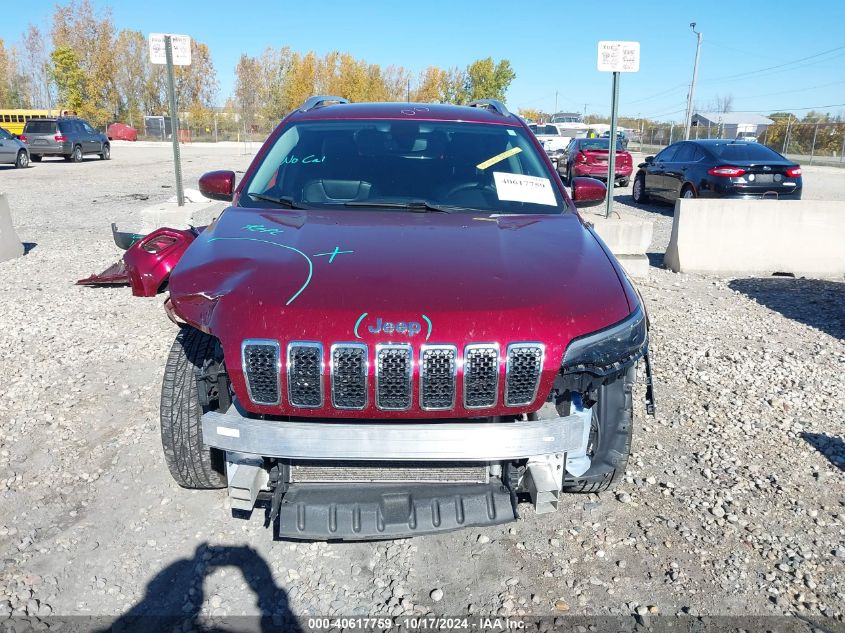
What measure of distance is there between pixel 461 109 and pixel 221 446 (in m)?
2.89

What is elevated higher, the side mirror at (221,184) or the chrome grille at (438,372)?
the side mirror at (221,184)

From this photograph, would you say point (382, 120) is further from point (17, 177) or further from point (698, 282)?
point (17, 177)

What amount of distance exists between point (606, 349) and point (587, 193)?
1.92 m

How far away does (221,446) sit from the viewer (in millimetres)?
2473

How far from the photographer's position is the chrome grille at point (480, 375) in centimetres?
234

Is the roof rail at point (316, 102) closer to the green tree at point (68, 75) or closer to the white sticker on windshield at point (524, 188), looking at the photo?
the white sticker on windshield at point (524, 188)

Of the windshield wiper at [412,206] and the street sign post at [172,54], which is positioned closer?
the windshield wiper at [412,206]

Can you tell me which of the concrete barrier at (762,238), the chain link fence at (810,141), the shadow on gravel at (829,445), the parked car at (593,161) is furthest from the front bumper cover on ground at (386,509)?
the chain link fence at (810,141)

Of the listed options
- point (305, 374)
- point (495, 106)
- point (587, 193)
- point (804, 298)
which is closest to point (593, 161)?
point (804, 298)

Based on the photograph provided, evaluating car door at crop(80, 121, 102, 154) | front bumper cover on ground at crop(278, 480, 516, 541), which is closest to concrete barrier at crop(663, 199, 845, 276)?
front bumper cover on ground at crop(278, 480, 516, 541)

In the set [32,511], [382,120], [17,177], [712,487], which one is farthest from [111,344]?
[17,177]

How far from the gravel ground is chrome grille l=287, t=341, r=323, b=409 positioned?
2.87ft

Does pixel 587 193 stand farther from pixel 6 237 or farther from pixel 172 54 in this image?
pixel 6 237

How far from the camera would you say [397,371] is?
7.66ft
